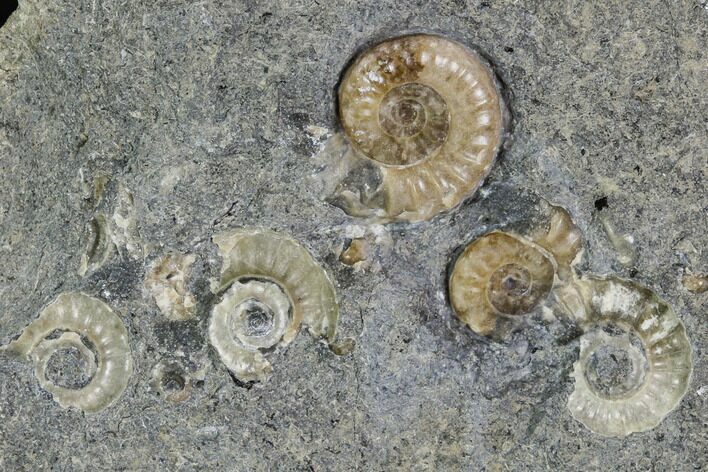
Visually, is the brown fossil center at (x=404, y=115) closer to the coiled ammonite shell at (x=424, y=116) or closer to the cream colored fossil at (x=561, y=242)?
the coiled ammonite shell at (x=424, y=116)

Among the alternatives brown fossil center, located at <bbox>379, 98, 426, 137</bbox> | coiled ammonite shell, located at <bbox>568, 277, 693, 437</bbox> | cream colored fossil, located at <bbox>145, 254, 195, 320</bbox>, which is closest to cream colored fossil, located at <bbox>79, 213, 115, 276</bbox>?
cream colored fossil, located at <bbox>145, 254, 195, 320</bbox>

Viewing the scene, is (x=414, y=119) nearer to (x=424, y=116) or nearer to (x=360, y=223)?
(x=424, y=116)

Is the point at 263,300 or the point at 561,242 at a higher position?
the point at 561,242

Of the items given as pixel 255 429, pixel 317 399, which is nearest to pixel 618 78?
pixel 317 399

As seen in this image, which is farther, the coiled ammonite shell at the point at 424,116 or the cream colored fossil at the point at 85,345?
the cream colored fossil at the point at 85,345

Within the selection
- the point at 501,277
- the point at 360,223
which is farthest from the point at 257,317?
the point at 501,277

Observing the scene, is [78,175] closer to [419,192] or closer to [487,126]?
[419,192]

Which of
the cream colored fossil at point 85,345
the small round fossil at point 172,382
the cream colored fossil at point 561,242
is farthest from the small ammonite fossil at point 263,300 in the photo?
the cream colored fossil at point 561,242
